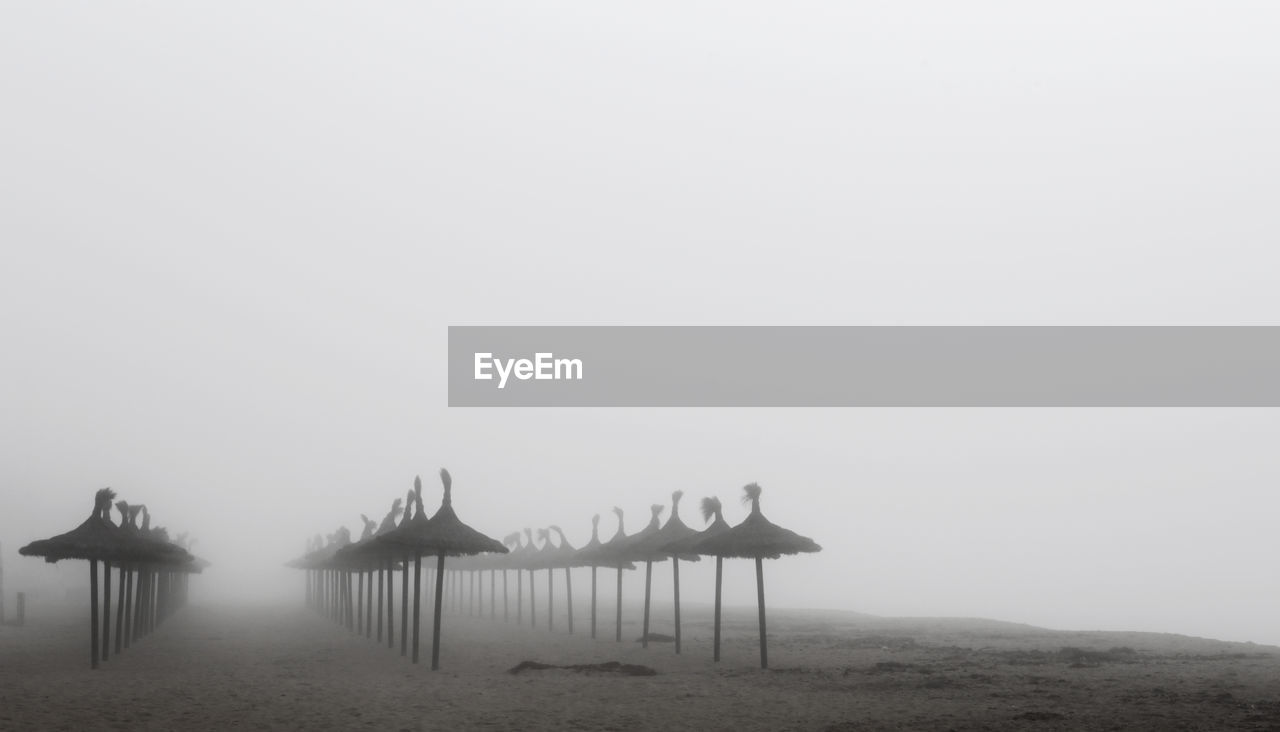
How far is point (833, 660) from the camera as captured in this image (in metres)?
23.9

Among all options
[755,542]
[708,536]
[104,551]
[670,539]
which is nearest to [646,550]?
[670,539]

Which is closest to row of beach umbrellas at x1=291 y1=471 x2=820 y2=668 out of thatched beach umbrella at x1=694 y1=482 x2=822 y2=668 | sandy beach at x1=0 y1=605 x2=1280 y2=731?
→ thatched beach umbrella at x1=694 y1=482 x2=822 y2=668

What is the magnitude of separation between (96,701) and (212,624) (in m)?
25.4

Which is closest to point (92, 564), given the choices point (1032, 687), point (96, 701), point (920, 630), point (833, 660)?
point (96, 701)

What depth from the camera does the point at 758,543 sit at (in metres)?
22.0

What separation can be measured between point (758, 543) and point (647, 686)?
474cm

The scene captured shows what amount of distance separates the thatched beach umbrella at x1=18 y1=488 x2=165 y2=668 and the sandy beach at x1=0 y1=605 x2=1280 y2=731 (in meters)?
1.57

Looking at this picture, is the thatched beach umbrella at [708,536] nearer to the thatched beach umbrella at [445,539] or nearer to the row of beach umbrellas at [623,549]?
the row of beach umbrellas at [623,549]

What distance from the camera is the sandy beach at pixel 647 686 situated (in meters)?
14.3

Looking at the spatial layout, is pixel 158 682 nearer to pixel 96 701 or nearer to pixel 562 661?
pixel 96 701

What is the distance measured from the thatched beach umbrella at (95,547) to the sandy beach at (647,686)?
1567 mm

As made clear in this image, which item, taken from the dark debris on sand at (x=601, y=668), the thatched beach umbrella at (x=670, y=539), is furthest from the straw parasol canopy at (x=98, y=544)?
the thatched beach umbrella at (x=670, y=539)

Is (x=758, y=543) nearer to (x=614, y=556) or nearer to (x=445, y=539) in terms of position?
(x=445, y=539)

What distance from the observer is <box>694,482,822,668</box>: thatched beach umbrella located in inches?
866
